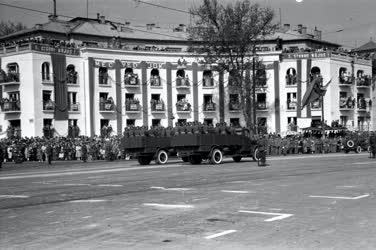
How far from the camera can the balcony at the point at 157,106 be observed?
56344mm

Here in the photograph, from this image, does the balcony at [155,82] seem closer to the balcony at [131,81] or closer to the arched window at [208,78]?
the balcony at [131,81]

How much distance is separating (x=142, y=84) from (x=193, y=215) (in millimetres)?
45519

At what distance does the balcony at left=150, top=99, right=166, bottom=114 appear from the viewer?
56.3m

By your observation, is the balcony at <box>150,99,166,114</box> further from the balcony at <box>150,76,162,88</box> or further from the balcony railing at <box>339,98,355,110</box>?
the balcony railing at <box>339,98,355,110</box>

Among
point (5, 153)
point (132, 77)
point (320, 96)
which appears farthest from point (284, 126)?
point (5, 153)

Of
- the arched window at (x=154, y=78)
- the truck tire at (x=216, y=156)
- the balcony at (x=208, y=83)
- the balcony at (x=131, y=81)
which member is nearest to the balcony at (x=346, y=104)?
the balcony at (x=208, y=83)

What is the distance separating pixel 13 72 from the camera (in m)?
49.5

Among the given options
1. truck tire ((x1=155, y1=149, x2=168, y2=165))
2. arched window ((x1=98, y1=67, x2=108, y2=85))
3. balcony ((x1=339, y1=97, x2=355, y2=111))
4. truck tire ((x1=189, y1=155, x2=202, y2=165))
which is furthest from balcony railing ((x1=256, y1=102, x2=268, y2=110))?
truck tire ((x1=189, y1=155, x2=202, y2=165))

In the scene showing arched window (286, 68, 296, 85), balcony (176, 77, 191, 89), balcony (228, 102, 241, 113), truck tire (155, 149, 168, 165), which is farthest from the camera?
arched window (286, 68, 296, 85)

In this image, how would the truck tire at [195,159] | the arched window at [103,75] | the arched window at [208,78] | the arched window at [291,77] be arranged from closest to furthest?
1. the truck tire at [195,159]
2. the arched window at [103,75]
3. the arched window at [208,78]
4. the arched window at [291,77]

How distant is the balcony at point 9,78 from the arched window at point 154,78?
13.4 m

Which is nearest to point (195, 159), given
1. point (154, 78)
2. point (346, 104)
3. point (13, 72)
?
point (13, 72)

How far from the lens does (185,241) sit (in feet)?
28.3

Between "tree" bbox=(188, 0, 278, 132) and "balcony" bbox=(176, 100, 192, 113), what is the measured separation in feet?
15.6
